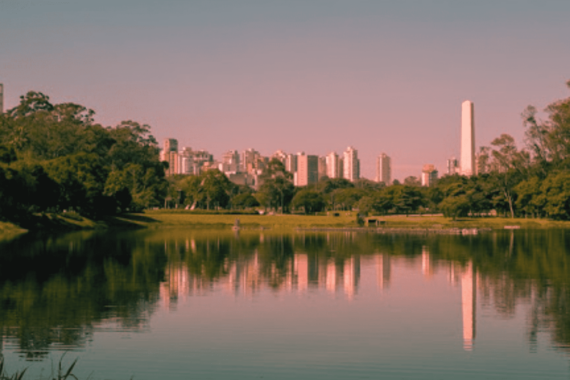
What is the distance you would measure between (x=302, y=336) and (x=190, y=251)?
3440 cm

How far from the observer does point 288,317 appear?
2561 centimetres

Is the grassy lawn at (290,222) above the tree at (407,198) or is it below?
below

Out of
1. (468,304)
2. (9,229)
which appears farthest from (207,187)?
(468,304)

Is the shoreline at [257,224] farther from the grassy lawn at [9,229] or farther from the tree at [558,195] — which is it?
the tree at [558,195]

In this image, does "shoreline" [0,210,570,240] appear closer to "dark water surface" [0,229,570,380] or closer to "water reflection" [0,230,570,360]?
"water reflection" [0,230,570,360]

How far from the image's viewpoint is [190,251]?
55.8 meters

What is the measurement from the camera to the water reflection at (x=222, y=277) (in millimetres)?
24062

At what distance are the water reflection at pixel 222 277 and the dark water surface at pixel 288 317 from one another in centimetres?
10

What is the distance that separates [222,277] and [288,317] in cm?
1286

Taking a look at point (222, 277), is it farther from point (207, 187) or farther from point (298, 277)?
point (207, 187)

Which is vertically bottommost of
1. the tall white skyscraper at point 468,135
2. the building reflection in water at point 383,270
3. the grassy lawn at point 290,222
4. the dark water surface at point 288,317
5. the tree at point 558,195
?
the dark water surface at point 288,317

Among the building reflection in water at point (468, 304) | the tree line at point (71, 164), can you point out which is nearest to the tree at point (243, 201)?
the tree line at point (71, 164)

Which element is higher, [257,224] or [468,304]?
[257,224]

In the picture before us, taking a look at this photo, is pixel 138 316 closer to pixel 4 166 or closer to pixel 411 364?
pixel 411 364
